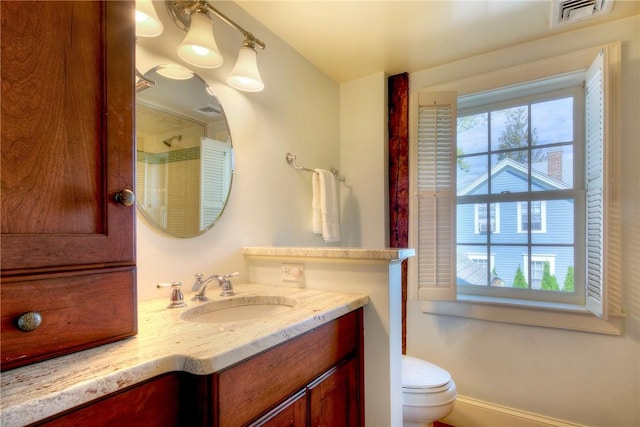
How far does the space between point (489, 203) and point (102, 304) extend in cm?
210

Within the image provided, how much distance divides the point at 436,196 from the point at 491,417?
4.42 feet

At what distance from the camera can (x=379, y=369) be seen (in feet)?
3.88

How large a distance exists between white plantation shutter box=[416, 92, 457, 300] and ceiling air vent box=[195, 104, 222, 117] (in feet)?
4.16

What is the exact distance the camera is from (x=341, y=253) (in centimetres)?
122

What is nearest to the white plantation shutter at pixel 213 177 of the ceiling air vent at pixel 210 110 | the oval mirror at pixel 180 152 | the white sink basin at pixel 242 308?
the oval mirror at pixel 180 152

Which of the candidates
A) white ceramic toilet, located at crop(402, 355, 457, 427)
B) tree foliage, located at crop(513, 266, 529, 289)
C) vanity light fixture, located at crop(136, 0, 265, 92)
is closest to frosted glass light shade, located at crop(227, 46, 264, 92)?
vanity light fixture, located at crop(136, 0, 265, 92)

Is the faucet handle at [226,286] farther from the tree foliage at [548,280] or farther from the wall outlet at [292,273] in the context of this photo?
the tree foliage at [548,280]

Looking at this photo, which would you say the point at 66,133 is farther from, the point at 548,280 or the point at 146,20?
the point at 548,280

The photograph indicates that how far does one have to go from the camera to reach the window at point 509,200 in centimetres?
179

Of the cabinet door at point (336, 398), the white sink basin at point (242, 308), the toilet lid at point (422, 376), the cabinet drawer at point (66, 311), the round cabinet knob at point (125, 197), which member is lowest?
the toilet lid at point (422, 376)

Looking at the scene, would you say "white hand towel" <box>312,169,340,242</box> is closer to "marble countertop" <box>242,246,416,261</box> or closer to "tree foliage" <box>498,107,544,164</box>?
"marble countertop" <box>242,246,416,261</box>

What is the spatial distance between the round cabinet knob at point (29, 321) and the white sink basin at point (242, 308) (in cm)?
55

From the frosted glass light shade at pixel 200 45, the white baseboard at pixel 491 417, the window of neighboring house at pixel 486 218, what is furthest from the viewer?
the window of neighboring house at pixel 486 218

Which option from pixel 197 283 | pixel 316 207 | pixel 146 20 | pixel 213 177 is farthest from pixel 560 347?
pixel 146 20
